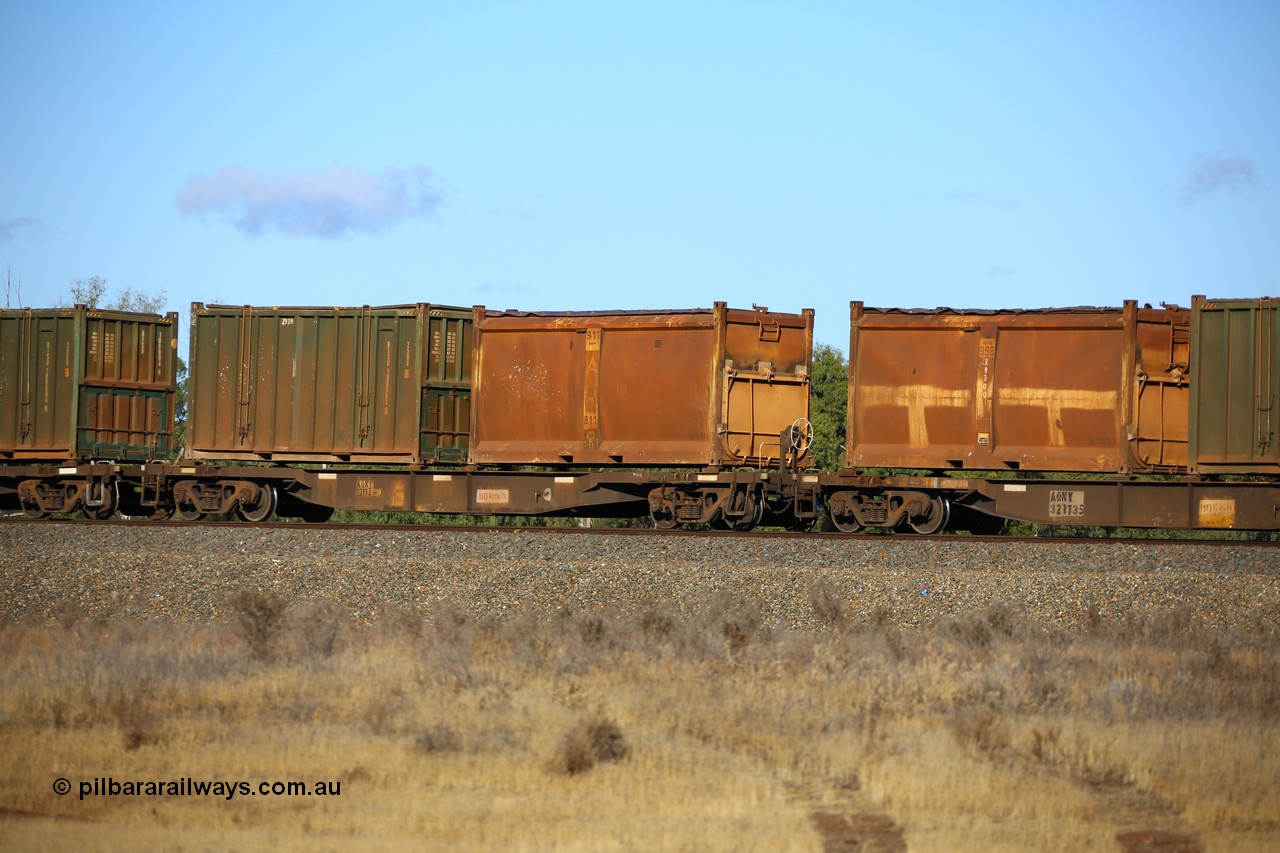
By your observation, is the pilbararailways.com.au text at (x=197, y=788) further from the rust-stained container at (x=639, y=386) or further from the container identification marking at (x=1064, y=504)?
the container identification marking at (x=1064, y=504)

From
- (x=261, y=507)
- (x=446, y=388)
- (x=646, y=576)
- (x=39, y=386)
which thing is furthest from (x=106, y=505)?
(x=646, y=576)

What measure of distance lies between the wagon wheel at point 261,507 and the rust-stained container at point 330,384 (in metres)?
0.56

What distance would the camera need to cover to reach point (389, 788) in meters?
7.44

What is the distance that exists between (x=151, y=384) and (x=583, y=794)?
1613 cm

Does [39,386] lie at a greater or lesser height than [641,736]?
greater

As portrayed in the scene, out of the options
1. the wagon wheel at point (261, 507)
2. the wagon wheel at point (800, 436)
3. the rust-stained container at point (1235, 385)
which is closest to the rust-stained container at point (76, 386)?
the wagon wheel at point (261, 507)

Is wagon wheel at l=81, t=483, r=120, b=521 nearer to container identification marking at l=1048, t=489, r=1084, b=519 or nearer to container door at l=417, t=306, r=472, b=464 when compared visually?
container door at l=417, t=306, r=472, b=464

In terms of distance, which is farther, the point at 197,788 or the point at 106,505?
the point at 106,505

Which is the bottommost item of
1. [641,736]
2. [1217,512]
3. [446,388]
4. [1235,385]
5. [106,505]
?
[641,736]

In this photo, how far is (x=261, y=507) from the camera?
64.2ft

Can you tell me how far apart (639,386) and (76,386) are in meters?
9.17

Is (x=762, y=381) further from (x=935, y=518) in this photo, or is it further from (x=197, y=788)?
(x=197, y=788)

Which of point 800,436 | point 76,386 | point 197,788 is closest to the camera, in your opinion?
point 197,788

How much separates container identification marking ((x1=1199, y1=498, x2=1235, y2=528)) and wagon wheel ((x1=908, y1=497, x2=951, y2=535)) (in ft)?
10.7
